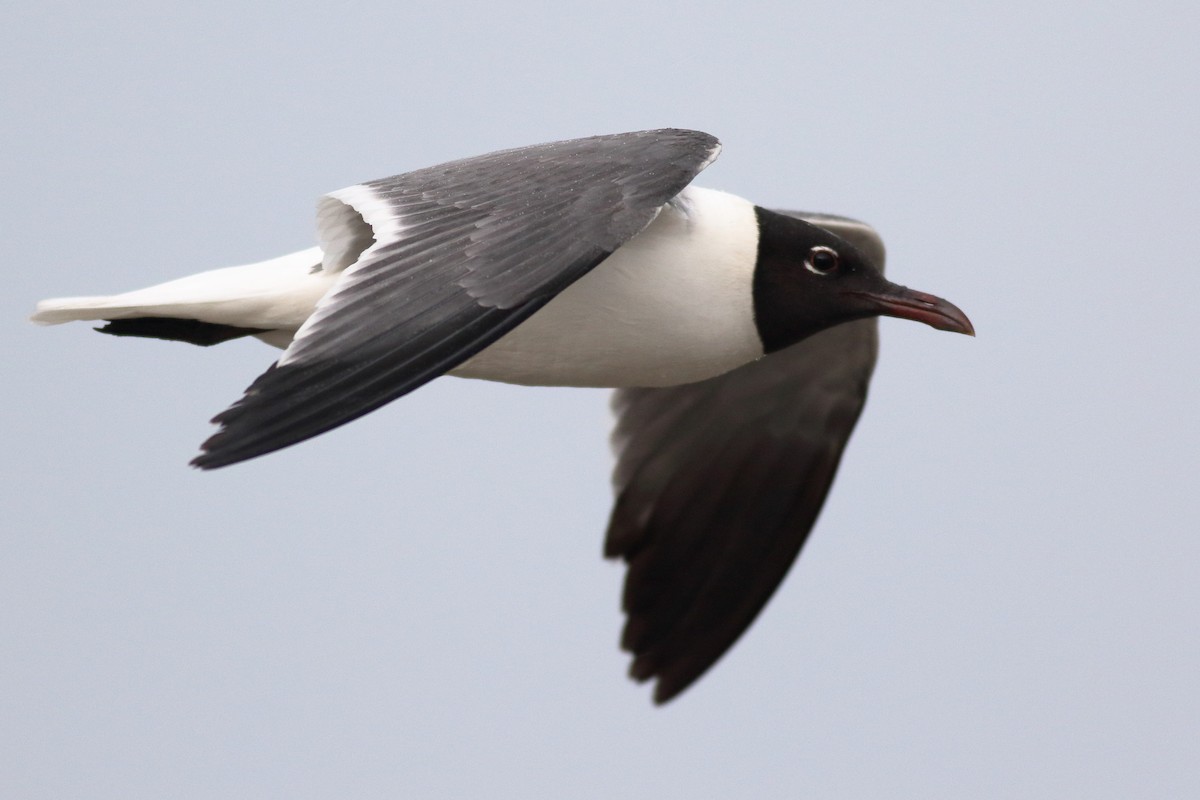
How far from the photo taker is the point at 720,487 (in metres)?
6.07

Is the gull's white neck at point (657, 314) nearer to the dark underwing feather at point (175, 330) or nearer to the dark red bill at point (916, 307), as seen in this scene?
the dark red bill at point (916, 307)

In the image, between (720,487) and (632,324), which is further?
(720,487)

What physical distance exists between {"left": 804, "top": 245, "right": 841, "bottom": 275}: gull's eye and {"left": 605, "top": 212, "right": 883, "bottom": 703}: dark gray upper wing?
114cm

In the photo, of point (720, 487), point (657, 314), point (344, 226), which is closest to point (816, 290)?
point (657, 314)

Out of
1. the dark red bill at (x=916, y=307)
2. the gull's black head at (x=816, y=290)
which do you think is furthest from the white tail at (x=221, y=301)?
the dark red bill at (x=916, y=307)

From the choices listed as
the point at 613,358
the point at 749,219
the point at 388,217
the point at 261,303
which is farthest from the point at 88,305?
the point at 749,219

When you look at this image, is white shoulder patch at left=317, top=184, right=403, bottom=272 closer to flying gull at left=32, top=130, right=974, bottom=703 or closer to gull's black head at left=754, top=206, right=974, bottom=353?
flying gull at left=32, top=130, right=974, bottom=703

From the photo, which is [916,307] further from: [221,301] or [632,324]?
[221,301]

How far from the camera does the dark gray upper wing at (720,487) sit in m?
5.95

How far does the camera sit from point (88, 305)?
4.50 metres

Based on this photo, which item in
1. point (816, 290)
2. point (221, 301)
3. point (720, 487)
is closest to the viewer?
point (221, 301)

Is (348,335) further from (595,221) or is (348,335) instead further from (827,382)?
(827,382)

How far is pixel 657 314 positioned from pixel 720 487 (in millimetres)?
1621

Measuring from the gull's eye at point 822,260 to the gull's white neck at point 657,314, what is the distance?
17 cm
